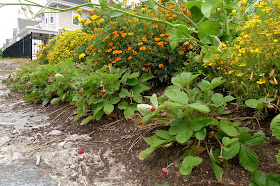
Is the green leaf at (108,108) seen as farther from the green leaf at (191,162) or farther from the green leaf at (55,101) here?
the green leaf at (55,101)

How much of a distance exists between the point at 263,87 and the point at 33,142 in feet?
6.19

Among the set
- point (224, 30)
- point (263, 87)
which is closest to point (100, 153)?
point (263, 87)

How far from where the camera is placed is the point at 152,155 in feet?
5.16

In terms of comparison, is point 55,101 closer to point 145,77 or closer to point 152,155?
point 145,77

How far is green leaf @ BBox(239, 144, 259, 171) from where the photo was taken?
47.6 inches

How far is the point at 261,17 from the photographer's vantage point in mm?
1633

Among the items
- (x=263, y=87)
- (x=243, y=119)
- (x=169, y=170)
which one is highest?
(x=263, y=87)

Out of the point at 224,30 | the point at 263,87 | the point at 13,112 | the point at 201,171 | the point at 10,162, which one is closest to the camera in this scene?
the point at 201,171

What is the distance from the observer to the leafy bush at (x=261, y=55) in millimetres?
1407

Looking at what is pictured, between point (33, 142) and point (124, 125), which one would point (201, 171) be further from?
point (33, 142)

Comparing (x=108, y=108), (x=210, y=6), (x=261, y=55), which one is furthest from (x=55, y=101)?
(x=261, y=55)

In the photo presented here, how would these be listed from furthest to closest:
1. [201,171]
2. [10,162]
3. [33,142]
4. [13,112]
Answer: [13,112] < [33,142] < [10,162] < [201,171]

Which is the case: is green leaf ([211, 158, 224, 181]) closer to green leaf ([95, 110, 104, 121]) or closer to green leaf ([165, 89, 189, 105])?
green leaf ([165, 89, 189, 105])

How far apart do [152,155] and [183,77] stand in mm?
587
